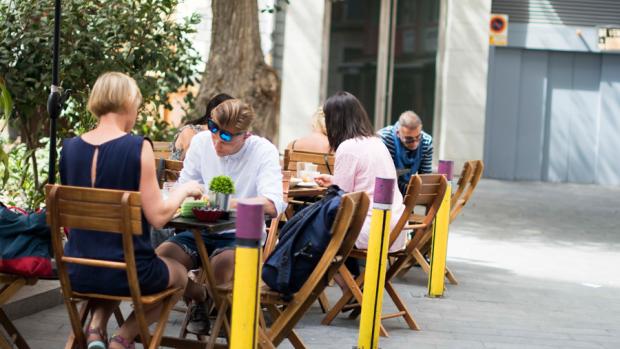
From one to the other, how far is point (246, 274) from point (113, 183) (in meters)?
0.93

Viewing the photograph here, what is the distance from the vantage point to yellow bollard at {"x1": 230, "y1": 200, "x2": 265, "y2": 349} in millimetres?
4055

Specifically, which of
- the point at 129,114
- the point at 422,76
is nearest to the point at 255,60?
the point at 129,114

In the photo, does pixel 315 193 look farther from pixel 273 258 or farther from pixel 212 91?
pixel 212 91

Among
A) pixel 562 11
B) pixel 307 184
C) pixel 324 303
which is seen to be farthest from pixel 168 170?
pixel 562 11

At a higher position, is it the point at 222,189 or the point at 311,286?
the point at 222,189

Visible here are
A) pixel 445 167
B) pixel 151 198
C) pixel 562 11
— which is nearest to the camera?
pixel 151 198

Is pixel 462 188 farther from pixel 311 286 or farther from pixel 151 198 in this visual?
pixel 151 198

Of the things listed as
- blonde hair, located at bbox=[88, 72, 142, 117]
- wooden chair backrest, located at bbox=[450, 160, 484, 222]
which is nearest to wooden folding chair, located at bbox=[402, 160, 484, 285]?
wooden chair backrest, located at bbox=[450, 160, 484, 222]

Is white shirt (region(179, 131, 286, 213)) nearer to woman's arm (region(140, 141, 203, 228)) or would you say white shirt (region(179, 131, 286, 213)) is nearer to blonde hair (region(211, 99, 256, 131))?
blonde hair (region(211, 99, 256, 131))

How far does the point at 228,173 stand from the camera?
5844mm

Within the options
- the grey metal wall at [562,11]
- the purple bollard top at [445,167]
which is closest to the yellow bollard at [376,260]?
the purple bollard top at [445,167]

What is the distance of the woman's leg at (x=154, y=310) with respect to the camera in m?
4.87

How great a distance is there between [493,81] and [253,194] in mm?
16880

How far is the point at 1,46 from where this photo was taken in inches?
360
